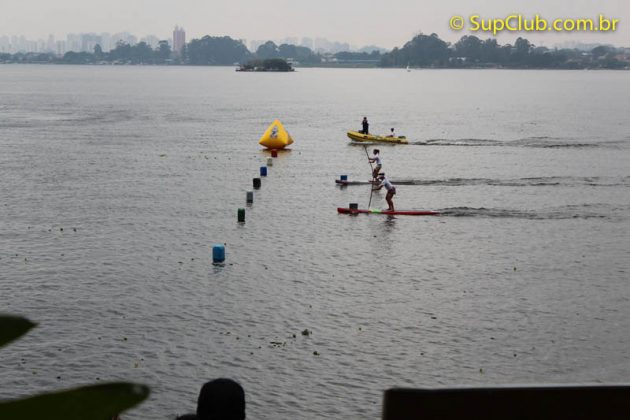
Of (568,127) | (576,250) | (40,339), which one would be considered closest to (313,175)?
(576,250)

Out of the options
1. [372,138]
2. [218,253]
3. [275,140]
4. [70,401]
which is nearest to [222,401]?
[70,401]

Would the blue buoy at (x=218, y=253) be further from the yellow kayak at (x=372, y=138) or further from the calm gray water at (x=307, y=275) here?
the yellow kayak at (x=372, y=138)

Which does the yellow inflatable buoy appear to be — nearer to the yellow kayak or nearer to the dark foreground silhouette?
the yellow kayak

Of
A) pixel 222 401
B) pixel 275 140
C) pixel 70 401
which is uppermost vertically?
pixel 70 401

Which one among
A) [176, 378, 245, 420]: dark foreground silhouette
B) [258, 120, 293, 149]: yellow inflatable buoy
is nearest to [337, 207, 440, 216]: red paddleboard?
[258, 120, 293, 149]: yellow inflatable buoy

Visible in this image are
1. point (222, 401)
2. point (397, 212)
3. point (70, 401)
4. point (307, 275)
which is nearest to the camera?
point (70, 401)

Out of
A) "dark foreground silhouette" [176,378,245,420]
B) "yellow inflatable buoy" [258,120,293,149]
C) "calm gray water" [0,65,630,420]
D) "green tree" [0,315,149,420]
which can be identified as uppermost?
"green tree" [0,315,149,420]

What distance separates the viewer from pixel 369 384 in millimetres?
18094

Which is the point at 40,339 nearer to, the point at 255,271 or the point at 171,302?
the point at 171,302

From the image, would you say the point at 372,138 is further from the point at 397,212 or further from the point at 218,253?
the point at 218,253

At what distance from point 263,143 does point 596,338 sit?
44414mm

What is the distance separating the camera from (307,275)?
91.0 feet

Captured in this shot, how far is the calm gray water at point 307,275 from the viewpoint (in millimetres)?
18859

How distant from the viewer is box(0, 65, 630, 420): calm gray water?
18859 millimetres
